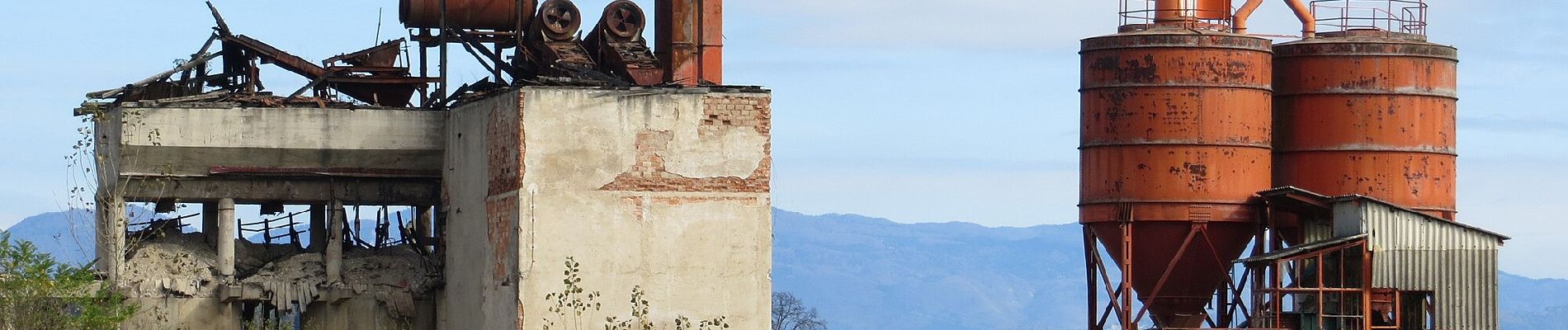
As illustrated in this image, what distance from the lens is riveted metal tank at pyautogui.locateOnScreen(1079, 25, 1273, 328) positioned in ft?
122

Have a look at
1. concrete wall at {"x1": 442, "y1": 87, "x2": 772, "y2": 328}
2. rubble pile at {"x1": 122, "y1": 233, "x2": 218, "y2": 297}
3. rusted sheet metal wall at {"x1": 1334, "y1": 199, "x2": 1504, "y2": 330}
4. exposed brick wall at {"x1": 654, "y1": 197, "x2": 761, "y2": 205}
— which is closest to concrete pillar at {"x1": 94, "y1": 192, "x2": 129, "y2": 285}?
rubble pile at {"x1": 122, "y1": 233, "x2": 218, "y2": 297}

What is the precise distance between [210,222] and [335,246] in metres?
2.55

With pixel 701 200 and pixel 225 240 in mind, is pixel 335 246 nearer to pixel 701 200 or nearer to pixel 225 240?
pixel 225 240

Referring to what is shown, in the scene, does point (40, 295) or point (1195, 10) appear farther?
point (1195, 10)

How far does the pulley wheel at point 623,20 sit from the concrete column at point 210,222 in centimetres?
643

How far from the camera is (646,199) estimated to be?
28203 millimetres

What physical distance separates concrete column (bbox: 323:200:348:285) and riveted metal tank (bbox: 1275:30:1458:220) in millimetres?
15700

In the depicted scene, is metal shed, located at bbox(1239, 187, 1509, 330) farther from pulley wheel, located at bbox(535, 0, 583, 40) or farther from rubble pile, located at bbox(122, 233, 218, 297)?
rubble pile, located at bbox(122, 233, 218, 297)

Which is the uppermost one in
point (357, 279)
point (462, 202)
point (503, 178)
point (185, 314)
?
point (503, 178)

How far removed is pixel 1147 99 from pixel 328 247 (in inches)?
515

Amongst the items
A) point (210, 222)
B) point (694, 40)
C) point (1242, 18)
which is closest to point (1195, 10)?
point (1242, 18)

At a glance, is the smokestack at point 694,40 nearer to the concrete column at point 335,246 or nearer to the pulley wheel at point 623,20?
the pulley wheel at point 623,20

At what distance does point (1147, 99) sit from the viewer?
1462 inches

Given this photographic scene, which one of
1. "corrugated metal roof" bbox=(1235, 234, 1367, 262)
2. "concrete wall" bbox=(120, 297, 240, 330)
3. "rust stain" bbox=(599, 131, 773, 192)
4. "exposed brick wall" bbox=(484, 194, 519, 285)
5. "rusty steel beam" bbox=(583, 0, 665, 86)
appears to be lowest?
"concrete wall" bbox=(120, 297, 240, 330)
